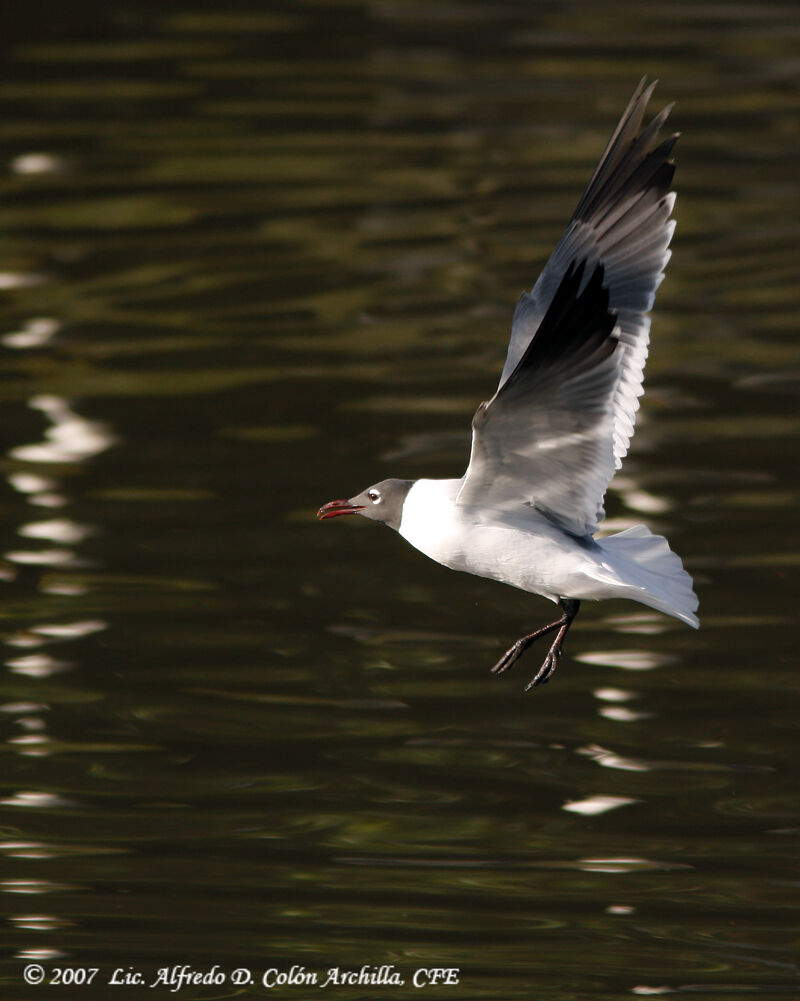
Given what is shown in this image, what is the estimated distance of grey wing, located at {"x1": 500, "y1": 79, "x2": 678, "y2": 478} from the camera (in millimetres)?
8336

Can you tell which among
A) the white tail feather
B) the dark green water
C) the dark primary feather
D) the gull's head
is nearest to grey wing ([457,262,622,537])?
the dark primary feather

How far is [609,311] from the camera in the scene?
26.0 ft

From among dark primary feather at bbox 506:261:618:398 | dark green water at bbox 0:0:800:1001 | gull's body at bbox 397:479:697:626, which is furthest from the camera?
dark green water at bbox 0:0:800:1001

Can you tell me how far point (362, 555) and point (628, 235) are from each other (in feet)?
21.6

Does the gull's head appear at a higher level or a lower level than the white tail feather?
higher

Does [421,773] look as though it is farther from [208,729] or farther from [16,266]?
[16,266]

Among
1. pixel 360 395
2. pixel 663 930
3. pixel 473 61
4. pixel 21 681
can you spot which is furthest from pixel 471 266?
pixel 663 930

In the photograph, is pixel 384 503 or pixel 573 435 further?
pixel 384 503

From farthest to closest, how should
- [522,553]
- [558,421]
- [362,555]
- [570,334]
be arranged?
[362,555] < [522,553] < [558,421] < [570,334]

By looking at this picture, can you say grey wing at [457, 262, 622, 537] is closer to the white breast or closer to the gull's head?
the white breast

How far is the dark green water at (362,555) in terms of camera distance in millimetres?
11258

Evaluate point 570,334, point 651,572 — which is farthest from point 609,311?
point 651,572

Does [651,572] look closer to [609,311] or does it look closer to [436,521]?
[436,521]

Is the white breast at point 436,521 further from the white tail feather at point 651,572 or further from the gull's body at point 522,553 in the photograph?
the white tail feather at point 651,572
